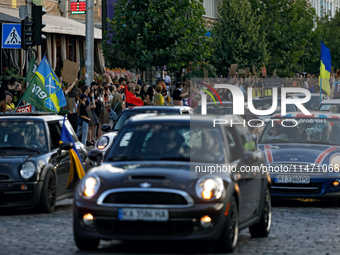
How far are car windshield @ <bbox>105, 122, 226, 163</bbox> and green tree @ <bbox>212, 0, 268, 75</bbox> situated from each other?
3438 cm

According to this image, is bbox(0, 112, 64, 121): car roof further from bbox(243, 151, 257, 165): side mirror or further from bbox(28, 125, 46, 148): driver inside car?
bbox(243, 151, 257, 165): side mirror

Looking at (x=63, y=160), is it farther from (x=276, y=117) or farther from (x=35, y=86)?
(x=35, y=86)

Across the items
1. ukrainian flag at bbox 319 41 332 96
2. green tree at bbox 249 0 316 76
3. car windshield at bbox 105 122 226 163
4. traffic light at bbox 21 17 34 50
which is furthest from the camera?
green tree at bbox 249 0 316 76

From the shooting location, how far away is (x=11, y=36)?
1870 cm

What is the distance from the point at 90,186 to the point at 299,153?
17.4 ft

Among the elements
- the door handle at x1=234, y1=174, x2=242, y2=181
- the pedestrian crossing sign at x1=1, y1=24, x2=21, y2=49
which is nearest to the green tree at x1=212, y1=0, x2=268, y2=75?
the pedestrian crossing sign at x1=1, y1=24, x2=21, y2=49

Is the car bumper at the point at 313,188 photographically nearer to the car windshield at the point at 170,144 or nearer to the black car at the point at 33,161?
the black car at the point at 33,161

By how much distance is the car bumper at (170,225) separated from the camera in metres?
7.23

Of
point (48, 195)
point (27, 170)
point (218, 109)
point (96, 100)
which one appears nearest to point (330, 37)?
point (96, 100)

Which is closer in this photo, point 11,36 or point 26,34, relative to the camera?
point 26,34

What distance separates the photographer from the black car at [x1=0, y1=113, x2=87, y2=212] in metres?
10.6

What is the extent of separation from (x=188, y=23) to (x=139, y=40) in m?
1.95

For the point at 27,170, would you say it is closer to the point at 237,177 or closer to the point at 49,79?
the point at 237,177

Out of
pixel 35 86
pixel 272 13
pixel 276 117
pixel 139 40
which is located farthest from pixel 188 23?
pixel 272 13
